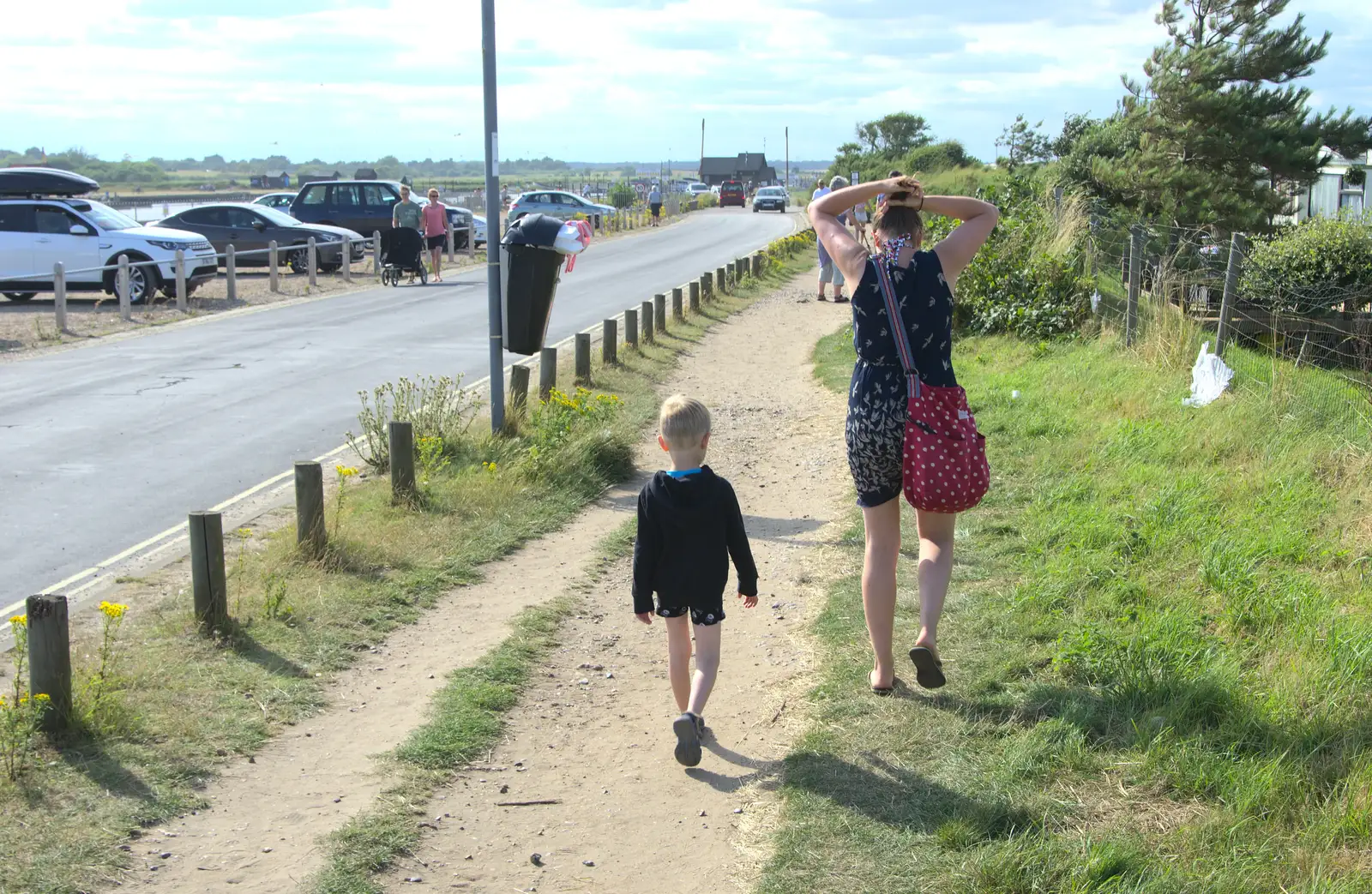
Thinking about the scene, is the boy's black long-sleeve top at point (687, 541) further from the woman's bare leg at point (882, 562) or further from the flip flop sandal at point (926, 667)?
the flip flop sandal at point (926, 667)

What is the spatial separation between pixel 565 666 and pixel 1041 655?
2135 mm

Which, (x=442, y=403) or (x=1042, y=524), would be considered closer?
(x=1042, y=524)

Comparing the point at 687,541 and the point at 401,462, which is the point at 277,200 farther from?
the point at 687,541

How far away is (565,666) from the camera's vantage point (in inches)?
232

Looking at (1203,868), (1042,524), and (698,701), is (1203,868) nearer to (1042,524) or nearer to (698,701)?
(698,701)

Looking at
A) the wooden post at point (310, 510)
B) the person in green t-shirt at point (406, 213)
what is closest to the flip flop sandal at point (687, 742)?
the wooden post at point (310, 510)

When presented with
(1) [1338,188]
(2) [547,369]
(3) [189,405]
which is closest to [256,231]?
(3) [189,405]

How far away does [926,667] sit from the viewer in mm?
4789

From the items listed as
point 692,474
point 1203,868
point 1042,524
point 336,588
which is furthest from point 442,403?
point 1203,868

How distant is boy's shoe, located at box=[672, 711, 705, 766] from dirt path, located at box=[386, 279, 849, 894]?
0.10 meters

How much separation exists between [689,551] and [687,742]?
0.68 meters

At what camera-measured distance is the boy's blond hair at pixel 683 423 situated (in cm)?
451

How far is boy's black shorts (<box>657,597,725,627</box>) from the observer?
4684 millimetres

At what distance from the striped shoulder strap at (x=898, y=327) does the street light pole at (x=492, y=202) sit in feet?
18.8
